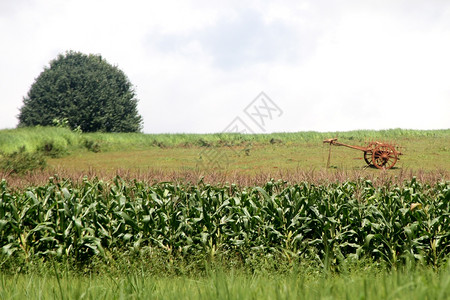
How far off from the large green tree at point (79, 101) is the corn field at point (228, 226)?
36.4m

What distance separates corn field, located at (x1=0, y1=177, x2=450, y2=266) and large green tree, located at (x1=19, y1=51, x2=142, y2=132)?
36391 millimetres

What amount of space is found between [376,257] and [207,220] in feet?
9.66

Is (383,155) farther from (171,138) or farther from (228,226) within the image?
(171,138)

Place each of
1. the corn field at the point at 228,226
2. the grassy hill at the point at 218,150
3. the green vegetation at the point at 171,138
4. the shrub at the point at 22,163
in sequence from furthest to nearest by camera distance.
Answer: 1. the green vegetation at the point at 171,138
2. the grassy hill at the point at 218,150
3. the shrub at the point at 22,163
4. the corn field at the point at 228,226

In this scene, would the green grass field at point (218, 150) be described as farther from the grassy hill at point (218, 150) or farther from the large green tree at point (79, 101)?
the large green tree at point (79, 101)

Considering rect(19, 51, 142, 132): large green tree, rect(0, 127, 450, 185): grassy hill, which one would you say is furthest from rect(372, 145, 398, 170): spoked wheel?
rect(19, 51, 142, 132): large green tree

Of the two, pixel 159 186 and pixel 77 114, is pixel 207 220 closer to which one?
pixel 159 186

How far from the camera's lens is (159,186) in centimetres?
791

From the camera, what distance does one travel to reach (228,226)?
24.0ft

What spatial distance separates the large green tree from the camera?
41.8 meters

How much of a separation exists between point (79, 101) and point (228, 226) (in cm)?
3808

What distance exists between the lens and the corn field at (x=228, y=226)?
662 centimetres

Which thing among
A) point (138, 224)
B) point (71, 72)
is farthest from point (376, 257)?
point (71, 72)

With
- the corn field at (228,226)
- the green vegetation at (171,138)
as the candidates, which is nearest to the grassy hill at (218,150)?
the green vegetation at (171,138)
